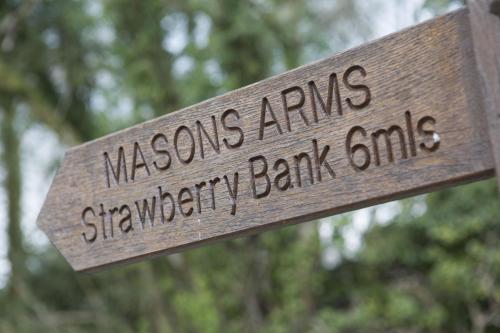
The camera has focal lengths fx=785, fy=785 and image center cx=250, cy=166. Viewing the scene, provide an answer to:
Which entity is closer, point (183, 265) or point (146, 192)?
point (146, 192)

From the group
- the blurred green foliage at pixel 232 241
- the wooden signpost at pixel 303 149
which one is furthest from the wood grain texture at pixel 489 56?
the blurred green foliage at pixel 232 241

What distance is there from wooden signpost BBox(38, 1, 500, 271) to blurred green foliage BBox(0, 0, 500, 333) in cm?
336

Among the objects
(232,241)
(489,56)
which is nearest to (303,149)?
(489,56)

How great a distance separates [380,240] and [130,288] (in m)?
2.56

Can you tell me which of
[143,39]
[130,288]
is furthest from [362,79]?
[130,288]

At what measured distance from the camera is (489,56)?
1281mm

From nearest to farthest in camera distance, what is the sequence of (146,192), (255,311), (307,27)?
(146,192), (255,311), (307,27)

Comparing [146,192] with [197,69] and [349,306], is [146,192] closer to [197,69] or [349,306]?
[197,69]

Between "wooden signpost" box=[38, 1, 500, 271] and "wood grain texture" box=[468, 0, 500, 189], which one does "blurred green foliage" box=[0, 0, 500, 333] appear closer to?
"wooden signpost" box=[38, 1, 500, 271]

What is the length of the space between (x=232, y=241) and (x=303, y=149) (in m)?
4.52

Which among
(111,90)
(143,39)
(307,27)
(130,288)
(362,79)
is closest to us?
(362,79)

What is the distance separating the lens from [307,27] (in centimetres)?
638

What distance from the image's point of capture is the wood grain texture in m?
1.27

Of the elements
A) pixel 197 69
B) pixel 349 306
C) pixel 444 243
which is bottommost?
pixel 349 306
